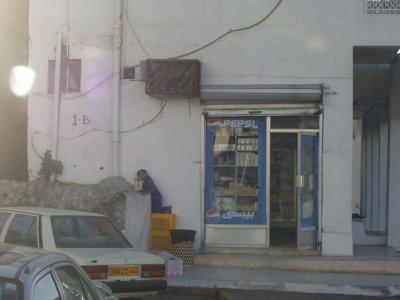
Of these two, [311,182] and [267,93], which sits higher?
[267,93]

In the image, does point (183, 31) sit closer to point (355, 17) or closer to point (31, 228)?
point (355, 17)

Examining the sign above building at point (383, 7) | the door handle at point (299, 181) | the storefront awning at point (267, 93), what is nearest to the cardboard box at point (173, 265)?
the door handle at point (299, 181)

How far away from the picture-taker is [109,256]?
755cm

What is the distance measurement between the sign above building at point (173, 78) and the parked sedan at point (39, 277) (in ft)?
25.7

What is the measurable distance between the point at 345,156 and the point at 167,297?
4.52m

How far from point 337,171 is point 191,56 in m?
3.59

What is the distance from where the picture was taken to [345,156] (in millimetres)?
11914

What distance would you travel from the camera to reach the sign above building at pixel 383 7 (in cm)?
1185

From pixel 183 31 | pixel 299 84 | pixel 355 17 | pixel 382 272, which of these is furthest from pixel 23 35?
pixel 382 272

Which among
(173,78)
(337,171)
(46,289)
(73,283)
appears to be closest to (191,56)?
(173,78)

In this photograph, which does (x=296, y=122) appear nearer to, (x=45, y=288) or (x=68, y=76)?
(x=68, y=76)

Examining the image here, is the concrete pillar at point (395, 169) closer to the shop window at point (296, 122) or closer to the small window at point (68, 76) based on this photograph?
the shop window at point (296, 122)

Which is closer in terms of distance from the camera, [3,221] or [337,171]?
[3,221]

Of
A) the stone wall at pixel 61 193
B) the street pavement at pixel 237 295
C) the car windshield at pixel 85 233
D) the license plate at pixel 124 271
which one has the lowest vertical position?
the street pavement at pixel 237 295
